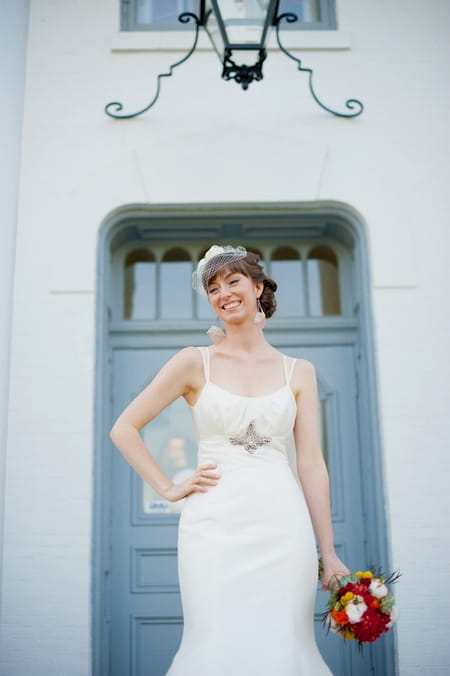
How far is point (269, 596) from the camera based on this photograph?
2523 mm

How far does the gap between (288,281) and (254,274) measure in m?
2.30

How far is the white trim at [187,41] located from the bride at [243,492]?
8.84 feet

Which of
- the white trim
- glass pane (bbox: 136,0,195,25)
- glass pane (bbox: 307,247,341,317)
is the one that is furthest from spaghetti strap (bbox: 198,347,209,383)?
glass pane (bbox: 136,0,195,25)

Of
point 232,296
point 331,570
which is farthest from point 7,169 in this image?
point 331,570

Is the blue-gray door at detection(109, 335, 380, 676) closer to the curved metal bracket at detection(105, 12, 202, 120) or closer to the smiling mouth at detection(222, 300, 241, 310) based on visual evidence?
the curved metal bracket at detection(105, 12, 202, 120)

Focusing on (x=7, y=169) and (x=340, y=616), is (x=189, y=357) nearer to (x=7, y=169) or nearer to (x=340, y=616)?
(x=340, y=616)

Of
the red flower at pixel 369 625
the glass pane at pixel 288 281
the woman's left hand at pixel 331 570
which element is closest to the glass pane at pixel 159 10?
the glass pane at pixel 288 281

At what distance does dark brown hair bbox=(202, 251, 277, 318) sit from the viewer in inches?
113

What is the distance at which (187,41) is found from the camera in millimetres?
5039

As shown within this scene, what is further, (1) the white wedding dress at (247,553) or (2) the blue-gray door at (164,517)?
(2) the blue-gray door at (164,517)

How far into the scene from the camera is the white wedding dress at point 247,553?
2455 mm

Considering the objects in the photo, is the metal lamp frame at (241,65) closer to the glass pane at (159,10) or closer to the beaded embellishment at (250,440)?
the glass pane at (159,10)

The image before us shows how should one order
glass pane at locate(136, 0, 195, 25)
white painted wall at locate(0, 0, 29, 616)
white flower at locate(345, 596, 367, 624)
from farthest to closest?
glass pane at locate(136, 0, 195, 25) → white painted wall at locate(0, 0, 29, 616) → white flower at locate(345, 596, 367, 624)

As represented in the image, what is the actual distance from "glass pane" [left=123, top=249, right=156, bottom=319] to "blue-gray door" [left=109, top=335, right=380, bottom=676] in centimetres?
33
